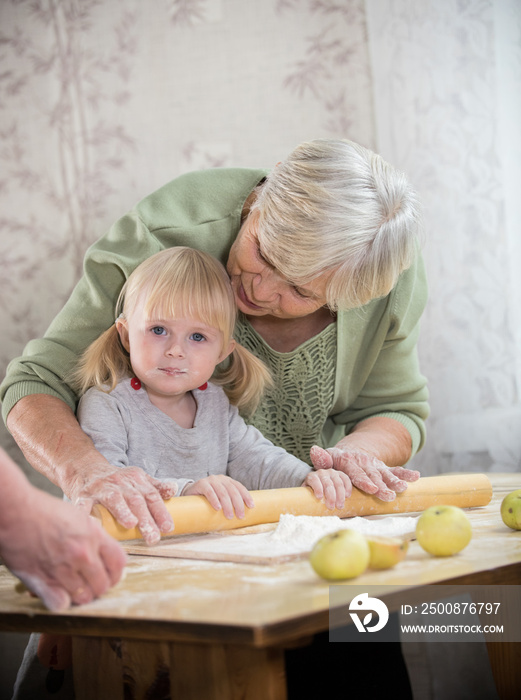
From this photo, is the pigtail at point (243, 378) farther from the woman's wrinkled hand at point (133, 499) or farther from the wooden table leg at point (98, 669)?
the wooden table leg at point (98, 669)

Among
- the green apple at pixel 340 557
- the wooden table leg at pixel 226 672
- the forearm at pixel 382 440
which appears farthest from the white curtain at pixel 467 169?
the wooden table leg at pixel 226 672

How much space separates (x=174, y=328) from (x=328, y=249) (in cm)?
39

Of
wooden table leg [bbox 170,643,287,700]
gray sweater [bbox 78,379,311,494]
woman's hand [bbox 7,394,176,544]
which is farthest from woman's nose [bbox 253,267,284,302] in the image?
wooden table leg [bbox 170,643,287,700]

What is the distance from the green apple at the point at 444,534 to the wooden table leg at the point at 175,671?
32cm

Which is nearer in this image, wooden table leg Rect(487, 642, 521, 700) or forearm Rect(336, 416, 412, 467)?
wooden table leg Rect(487, 642, 521, 700)

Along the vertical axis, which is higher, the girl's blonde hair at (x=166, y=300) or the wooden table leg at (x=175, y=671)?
the girl's blonde hair at (x=166, y=300)

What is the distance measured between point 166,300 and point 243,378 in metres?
0.35

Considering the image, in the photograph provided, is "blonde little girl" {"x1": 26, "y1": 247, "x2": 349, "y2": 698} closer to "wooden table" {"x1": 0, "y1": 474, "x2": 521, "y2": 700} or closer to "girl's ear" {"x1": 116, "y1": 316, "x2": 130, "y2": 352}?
"girl's ear" {"x1": 116, "y1": 316, "x2": 130, "y2": 352}

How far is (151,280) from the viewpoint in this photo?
1.61m

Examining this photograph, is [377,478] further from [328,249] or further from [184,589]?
[184,589]

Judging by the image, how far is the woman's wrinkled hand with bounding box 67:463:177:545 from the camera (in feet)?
3.76

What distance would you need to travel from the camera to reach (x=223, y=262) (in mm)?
1891

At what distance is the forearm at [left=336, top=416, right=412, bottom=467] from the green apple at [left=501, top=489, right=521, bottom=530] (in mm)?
534

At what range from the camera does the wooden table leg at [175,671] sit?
0.79m
